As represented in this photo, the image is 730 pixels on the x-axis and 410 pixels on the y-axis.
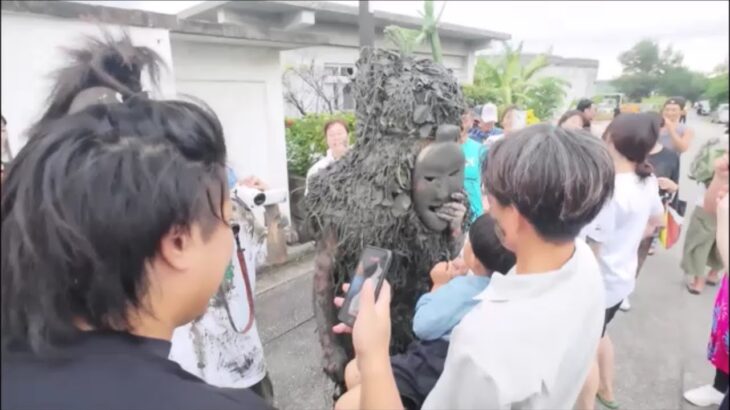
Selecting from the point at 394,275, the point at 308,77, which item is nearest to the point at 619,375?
the point at 394,275

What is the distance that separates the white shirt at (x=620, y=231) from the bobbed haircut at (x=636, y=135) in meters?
0.09

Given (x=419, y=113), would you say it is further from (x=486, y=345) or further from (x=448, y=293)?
(x=486, y=345)

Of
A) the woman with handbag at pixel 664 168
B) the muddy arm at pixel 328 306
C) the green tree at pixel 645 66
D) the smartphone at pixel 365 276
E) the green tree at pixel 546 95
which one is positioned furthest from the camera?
the green tree at pixel 546 95

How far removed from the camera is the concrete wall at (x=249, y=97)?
134 inches

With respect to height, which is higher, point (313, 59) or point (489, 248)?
point (313, 59)

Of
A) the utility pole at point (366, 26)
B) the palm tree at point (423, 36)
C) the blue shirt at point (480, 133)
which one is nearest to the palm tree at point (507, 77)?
the blue shirt at point (480, 133)

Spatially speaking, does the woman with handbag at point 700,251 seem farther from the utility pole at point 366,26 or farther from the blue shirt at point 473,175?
the utility pole at point 366,26

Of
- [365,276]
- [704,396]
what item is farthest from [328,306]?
[704,396]

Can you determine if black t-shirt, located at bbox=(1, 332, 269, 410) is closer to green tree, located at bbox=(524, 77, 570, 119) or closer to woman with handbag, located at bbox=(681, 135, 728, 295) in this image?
woman with handbag, located at bbox=(681, 135, 728, 295)

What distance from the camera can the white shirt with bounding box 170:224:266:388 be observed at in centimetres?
153

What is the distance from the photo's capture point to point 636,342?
3215 mm

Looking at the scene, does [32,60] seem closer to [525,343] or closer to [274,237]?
[525,343]

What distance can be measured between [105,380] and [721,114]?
773 mm

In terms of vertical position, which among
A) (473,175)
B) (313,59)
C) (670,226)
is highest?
(313,59)
